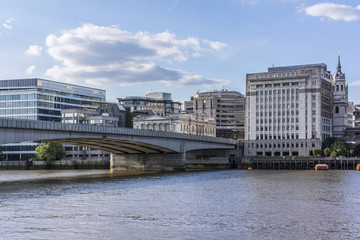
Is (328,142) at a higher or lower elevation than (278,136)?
lower

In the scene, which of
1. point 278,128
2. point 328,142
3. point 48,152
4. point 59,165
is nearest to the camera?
point 59,165

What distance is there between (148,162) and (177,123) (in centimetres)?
5582

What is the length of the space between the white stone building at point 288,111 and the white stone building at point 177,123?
67.2 feet

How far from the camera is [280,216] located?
38438 millimetres

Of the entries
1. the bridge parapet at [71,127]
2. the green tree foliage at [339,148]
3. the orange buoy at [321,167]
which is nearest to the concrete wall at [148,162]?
the bridge parapet at [71,127]

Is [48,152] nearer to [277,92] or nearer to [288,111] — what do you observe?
[277,92]

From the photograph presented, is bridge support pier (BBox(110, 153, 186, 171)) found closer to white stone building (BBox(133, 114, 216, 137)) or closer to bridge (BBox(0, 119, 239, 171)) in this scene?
bridge (BBox(0, 119, 239, 171))

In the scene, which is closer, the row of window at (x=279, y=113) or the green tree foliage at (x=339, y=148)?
the green tree foliage at (x=339, y=148)

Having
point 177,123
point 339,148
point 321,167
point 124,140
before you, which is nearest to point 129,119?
point 177,123

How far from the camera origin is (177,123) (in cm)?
16925

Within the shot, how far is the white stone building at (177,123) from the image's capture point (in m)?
170

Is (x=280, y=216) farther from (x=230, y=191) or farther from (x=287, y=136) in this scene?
(x=287, y=136)

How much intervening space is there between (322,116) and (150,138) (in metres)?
78.2

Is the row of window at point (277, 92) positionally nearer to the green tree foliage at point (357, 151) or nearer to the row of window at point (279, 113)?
the row of window at point (279, 113)
